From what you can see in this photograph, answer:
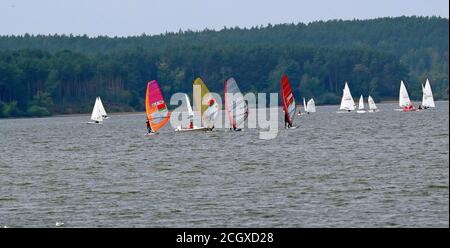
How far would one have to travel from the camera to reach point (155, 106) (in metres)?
92.5

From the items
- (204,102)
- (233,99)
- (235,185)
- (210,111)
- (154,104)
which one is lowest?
(235,185)

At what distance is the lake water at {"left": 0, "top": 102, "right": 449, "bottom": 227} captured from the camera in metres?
32.4

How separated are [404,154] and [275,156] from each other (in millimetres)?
7506

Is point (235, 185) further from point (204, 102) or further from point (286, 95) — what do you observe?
point (204, 102)

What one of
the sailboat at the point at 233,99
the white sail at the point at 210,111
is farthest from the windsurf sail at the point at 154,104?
the sailboat at the point at 233,99

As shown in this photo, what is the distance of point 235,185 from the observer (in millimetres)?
43188

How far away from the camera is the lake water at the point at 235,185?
3241cm

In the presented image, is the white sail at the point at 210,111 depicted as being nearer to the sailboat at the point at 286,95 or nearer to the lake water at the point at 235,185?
the sailboat at the point at 286,95

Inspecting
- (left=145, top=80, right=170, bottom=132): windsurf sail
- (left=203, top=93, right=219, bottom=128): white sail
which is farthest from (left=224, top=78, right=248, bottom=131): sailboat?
(left=145, top=80, right=170, bottom=132): windsurf sail

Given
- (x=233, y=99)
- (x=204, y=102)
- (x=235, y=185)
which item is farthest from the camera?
(x=204, y=102)

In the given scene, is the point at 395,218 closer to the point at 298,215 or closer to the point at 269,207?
the point at 298,215

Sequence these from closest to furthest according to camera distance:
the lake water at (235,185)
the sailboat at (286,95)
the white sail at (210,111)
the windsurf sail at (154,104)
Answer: the lake water at (235,185), the sailboat at (286,95), the windsurf sail at (154,104), the white sail at (210,111)

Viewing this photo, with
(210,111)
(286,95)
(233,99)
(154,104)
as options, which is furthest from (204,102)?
(286,95)

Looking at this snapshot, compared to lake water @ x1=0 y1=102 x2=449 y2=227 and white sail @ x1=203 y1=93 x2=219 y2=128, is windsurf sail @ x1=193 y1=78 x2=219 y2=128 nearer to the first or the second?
white sail @ x1=203 y1=93 x2=219 y2=128
